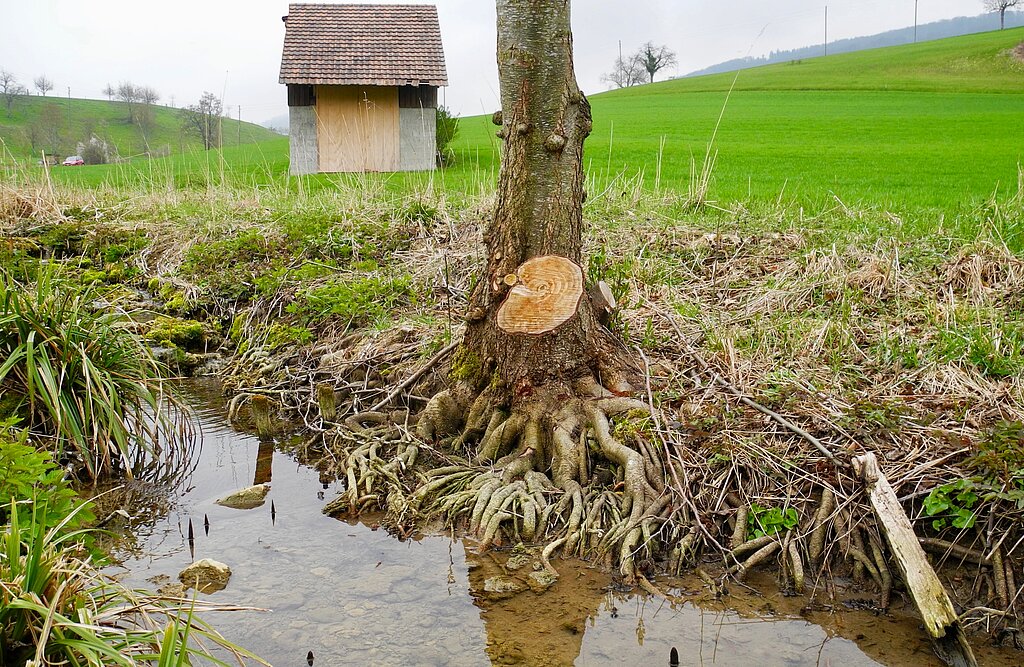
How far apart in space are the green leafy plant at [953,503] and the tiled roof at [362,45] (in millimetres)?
18273

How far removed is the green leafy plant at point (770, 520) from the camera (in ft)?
13.3

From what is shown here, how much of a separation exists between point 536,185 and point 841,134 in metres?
24.6

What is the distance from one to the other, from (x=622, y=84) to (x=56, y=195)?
305ft

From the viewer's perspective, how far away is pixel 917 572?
11.4ft

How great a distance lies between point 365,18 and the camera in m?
22.6

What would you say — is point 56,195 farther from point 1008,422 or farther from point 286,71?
point 1008,422

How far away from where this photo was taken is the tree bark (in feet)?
15.3

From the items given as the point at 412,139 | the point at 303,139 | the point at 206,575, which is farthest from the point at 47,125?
the point at 206,575

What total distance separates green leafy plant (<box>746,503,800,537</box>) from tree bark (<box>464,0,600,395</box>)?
Answer: 1.46m

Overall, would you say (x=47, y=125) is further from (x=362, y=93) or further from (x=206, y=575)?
(x=206, y=575)

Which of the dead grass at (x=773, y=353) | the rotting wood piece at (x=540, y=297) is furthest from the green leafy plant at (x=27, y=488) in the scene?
the rotting wood piece at (x=540, y=297)

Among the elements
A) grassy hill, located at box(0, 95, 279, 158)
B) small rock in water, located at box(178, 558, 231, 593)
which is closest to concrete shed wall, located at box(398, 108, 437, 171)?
small rock in water, located at box(178, 558, 231, 593)

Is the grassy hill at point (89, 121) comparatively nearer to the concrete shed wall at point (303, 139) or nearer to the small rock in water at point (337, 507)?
the concrete shed wall at point (303, 139)

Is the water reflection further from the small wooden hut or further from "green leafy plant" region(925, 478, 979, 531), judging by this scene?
the small wooden hut
